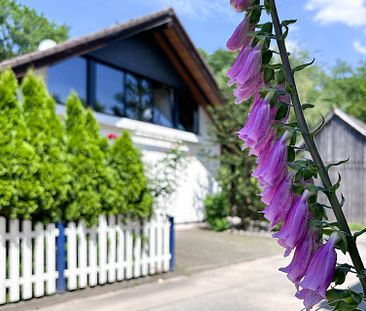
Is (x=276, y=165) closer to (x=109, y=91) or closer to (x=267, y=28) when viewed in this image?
(x=267, y=28)

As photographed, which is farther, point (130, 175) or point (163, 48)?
point (163, 48)

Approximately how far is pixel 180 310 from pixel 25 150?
307 cm

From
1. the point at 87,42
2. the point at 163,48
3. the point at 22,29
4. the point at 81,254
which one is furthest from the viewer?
the point at 22,29

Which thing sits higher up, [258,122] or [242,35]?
[242,35]

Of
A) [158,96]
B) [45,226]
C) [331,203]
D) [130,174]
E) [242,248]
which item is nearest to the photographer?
Result: [331,203]

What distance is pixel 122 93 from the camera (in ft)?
42.5

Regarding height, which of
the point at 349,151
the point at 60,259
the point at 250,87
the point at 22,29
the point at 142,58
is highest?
the point at 22,29

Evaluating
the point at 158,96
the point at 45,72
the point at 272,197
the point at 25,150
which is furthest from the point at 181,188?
the point at 272,197

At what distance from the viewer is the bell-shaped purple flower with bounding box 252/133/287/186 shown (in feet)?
3.65

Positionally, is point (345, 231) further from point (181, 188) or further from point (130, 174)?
point (181, 188)

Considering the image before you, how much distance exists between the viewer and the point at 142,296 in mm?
6715

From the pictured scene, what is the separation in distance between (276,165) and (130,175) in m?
6.66

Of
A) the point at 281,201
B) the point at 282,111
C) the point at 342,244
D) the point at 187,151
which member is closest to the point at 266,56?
the point at 282,111

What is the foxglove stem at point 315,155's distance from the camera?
1085 millimetres
